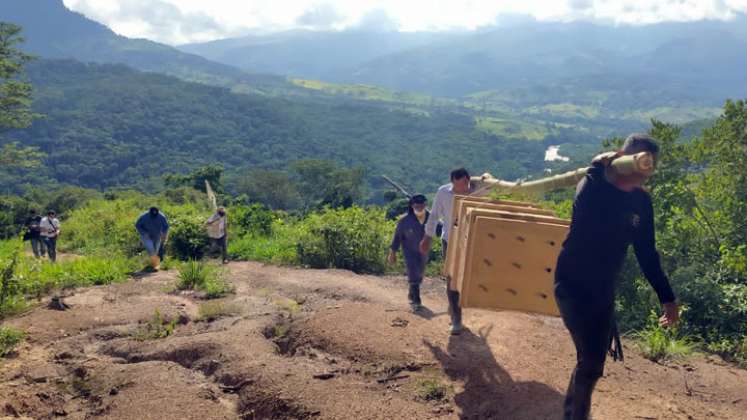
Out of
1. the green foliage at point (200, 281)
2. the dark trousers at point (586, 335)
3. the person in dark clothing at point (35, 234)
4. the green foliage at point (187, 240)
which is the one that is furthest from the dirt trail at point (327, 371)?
the person in dark clothing at point (35, 234)

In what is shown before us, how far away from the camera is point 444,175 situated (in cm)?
10388

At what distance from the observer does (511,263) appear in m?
4.42

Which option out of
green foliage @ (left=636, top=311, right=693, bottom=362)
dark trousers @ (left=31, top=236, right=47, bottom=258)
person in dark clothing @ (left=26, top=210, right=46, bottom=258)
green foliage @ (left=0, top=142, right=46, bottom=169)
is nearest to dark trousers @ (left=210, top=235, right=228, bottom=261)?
person in dark clothing @ (left=26, top=210, right=46, bottom=258)

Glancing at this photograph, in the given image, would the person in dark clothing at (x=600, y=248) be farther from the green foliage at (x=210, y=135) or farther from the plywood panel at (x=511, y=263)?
the green foliage at (x=210, y=135)

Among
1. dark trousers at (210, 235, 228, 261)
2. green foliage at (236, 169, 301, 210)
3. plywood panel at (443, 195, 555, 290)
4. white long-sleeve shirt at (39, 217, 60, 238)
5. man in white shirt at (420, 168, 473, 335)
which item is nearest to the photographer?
plywood panel at (443, 195, 555, 290)

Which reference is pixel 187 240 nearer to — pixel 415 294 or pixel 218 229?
pixel 218 229

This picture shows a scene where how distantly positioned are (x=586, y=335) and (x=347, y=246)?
7.68 metres

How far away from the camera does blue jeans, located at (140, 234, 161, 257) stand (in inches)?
417

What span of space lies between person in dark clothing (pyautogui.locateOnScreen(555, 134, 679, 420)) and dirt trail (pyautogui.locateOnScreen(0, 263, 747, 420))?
0.84 meters

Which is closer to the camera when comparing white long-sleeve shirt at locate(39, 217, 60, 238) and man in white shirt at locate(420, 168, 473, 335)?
man in white shirt at locate(420, 168, 473, 335)

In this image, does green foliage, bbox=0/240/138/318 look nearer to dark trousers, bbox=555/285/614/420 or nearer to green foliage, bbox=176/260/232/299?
green foliage, bbox=176/260/232/299

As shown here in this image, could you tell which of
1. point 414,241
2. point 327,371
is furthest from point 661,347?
point 327,371

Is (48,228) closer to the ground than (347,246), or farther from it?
closer to the ground

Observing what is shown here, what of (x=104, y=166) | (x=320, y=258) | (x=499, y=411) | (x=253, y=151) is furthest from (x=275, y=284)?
(x=253, y=151)
